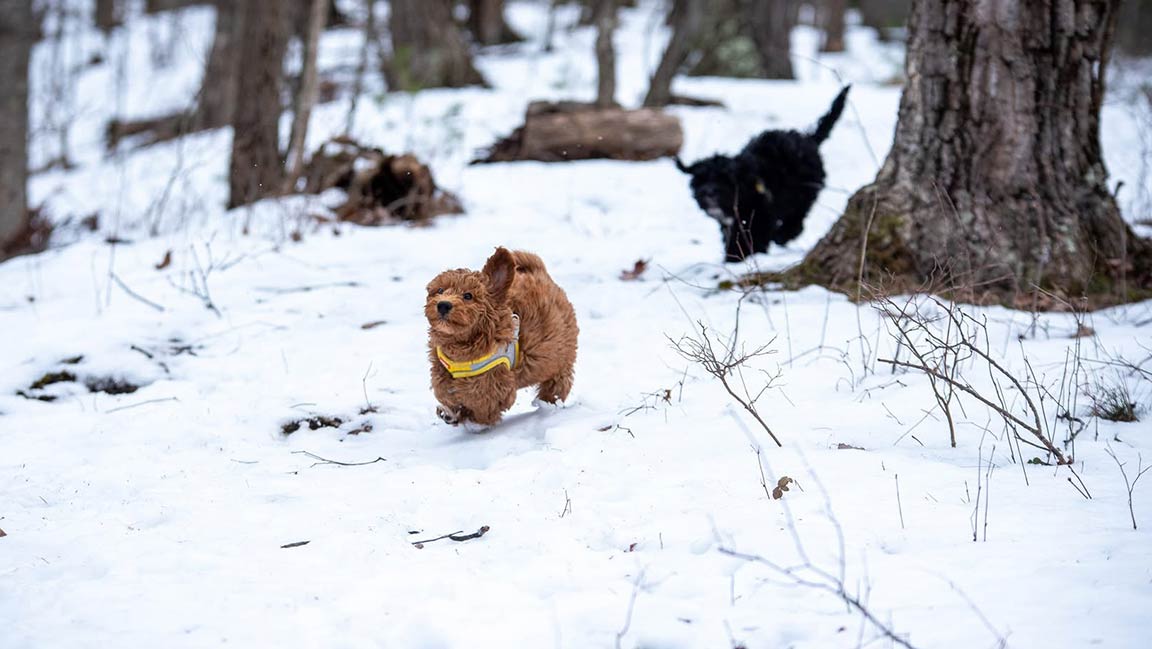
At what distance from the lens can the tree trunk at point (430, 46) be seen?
14.4m

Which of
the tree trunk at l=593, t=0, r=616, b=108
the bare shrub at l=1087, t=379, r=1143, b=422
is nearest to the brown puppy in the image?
the bare shrub at l=1087, t=379, r=1143, b=422

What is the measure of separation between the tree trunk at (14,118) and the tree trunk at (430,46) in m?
5.72

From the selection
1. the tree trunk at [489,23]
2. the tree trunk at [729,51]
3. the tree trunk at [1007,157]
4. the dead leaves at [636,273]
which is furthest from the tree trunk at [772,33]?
the tree trunk at [1007,157]

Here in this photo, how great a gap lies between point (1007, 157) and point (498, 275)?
3.20 m

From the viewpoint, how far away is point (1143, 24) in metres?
23.0

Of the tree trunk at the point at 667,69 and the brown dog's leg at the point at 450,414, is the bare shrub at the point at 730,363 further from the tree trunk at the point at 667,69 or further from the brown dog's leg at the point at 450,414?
the tree trunk at the point at 667,69

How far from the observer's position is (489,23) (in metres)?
20.9

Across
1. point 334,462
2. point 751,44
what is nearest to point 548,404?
point 334,462

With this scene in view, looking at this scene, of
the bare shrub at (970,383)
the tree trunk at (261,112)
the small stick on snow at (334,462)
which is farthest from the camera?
the tree trunk at (261,112)

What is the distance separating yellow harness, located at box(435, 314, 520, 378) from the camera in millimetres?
3824

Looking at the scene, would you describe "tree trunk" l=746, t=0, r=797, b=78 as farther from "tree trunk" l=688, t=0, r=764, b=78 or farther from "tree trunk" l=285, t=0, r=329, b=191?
"tree trunk" l=285, t=0, r=329, b=191

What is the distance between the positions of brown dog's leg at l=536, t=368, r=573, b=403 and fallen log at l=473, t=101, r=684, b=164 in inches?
217

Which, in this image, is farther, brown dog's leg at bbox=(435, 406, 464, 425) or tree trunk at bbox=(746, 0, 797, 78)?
tree trunk at bbox=(746, 0, 797, 78)

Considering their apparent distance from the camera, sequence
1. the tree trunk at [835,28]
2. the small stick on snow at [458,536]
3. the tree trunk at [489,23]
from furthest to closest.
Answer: the tree trunk at [835,28]
the tree trunk at [489,23]
the small stick on snow at [458,536]
